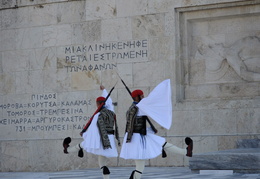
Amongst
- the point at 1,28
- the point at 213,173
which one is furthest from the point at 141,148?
the point at 1,28

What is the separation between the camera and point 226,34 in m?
14.3

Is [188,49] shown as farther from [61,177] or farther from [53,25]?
[61,177]

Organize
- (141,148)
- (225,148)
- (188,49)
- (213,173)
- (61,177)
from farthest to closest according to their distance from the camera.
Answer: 1. (188,49)
2. (225,148)
3. (61,177)
4. (213,173)
5. (141,148)

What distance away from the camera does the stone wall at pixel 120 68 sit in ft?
45.8

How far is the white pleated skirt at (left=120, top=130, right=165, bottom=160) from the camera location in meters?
10.4

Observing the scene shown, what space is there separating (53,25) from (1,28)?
1560 mm

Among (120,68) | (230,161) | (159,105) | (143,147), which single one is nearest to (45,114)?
(120,68)

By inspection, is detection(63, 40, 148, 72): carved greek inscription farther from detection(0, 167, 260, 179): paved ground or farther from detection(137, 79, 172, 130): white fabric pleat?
detection(137, 79, 172, 130): white fabric pleat

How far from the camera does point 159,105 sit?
10.5 metres

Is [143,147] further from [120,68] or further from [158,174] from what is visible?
[120,68]

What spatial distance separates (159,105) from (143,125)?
0.47 m

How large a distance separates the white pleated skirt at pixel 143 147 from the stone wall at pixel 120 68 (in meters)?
3.40

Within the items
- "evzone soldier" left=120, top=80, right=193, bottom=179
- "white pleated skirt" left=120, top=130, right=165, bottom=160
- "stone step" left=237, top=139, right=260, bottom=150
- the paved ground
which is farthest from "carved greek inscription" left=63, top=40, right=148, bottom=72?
"white pleated skirt" left=120, top=130, right=165, bottom=160

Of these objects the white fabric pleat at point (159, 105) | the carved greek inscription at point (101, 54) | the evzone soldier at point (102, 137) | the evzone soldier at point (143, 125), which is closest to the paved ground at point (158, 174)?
the evzone soldier at point (102, 137)
